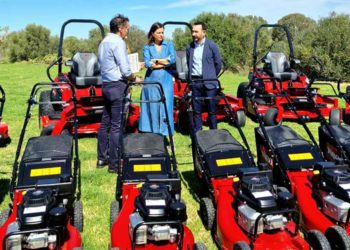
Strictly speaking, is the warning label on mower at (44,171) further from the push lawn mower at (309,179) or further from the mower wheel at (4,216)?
the push lawn mower at (309,179)

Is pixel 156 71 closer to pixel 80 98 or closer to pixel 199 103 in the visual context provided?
pixel 199 103

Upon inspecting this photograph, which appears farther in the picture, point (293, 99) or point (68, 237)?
point (293, 99)

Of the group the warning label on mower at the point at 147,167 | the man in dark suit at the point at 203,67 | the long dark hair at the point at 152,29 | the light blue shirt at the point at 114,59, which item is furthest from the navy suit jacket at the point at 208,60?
the warning label on mower at the point at 147,167

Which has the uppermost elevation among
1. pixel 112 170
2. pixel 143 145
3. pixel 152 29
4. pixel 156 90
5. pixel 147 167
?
pixel 152 29

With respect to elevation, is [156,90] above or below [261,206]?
above

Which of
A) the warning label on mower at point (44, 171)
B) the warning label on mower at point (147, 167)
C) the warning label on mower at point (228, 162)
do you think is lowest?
the warning label on mower at point (228, 162)

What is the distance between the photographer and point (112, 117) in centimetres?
548

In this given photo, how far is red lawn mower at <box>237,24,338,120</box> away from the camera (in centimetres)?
847

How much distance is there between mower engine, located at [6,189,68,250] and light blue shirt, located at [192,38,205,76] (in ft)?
11.8

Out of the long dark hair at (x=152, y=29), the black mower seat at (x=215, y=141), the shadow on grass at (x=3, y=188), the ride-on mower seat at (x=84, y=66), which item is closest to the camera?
the black mower seat at (x=215, y=141)

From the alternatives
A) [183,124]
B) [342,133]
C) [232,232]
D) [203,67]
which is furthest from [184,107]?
[232,232]

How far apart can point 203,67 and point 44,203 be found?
3.56m

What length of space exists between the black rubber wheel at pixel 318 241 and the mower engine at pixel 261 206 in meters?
0.23

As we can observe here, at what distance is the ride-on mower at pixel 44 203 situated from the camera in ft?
10.00
